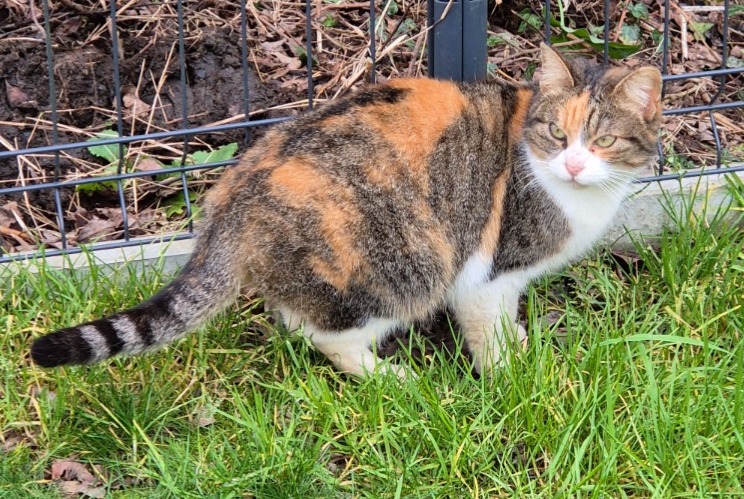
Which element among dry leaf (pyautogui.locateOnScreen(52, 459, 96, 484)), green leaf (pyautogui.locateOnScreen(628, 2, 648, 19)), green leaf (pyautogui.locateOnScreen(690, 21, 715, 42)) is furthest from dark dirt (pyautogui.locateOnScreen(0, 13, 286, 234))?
green leaf (pyautogui.locateOnScreen(690, 21, 715, 42))

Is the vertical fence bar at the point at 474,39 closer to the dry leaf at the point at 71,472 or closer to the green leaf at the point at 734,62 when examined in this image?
the green leaf at the point at 734,62

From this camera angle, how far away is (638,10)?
235 inches

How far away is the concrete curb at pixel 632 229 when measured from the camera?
4.45 metres

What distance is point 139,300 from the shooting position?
4.28 m

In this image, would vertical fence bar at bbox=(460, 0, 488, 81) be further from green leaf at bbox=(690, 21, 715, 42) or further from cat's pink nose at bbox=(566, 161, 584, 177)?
green leaf at bbox=(690, 21, 715, 42)

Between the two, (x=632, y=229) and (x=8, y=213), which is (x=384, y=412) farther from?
(x=8, y=213)

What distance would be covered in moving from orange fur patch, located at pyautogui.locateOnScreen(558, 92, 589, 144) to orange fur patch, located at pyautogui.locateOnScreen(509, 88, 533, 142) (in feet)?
0.78

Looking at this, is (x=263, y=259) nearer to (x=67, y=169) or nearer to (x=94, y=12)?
(x=67, y=169)

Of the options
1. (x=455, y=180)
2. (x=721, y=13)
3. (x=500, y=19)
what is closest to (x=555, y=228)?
(x=455, y=180)

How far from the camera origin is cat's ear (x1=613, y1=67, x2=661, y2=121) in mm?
3835

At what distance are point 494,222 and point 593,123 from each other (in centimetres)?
57

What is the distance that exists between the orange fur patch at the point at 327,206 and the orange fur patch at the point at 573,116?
0.89 metres

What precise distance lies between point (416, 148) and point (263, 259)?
2.45 ft

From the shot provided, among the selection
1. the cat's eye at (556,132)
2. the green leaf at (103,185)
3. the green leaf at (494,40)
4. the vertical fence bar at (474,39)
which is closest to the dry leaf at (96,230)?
the green leaf at (103,185)
